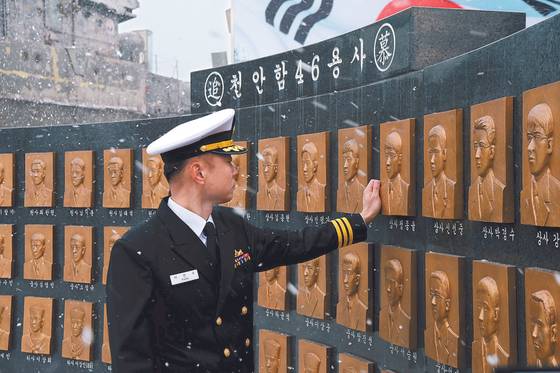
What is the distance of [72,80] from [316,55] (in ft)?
44.8

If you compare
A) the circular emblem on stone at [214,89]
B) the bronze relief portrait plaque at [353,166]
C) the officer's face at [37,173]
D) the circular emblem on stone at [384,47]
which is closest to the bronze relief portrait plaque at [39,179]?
the officer's face at [37,173]

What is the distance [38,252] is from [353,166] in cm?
457

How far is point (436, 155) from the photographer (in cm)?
500

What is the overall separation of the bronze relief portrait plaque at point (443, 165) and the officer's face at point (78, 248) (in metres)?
4.76

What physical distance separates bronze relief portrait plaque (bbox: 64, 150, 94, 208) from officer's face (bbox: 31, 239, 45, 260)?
53 centimetres

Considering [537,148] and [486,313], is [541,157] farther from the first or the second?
[486,313]

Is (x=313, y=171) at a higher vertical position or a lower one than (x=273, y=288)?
higher

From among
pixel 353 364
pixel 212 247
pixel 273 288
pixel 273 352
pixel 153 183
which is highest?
pixel 153 183

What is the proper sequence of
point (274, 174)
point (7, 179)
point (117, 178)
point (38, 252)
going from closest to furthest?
point (274, 174), point (117, 178), point (38, 252), point (7, 179)

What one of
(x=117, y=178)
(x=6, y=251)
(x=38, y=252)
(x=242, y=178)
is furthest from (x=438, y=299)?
(x=6, y=251)

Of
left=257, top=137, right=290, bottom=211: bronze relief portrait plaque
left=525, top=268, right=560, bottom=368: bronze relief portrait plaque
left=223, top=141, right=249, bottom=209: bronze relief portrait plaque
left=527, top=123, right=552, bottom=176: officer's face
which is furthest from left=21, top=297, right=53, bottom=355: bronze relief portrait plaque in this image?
left=527, top=123, right=552, bottom=176: officer's face

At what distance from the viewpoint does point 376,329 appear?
5883mm

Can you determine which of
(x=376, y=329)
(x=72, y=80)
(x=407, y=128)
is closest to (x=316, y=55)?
(x=407, y=128)

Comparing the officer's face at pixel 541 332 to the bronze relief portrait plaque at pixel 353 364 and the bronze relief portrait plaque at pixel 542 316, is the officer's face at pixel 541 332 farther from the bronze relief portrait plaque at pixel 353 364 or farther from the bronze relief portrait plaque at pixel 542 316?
the bronze relief portrait plaque at pixel 353 364
